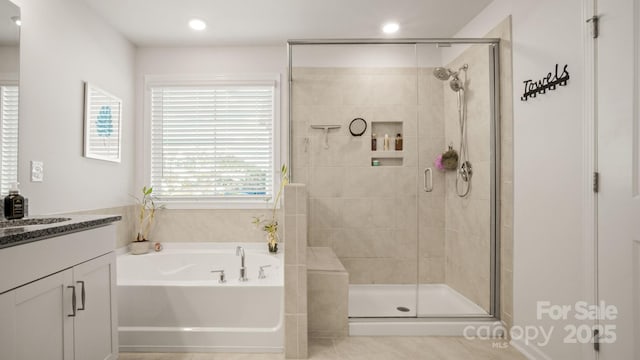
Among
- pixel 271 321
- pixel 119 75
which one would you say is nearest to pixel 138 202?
pixel 119 75

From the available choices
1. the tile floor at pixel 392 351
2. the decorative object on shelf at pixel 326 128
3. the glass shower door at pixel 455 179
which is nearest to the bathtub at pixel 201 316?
the tile floor at pixel 392 351

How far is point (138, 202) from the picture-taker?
319 cm

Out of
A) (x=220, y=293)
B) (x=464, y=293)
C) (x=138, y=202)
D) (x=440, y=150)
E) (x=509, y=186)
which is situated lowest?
(x=464, y=293)

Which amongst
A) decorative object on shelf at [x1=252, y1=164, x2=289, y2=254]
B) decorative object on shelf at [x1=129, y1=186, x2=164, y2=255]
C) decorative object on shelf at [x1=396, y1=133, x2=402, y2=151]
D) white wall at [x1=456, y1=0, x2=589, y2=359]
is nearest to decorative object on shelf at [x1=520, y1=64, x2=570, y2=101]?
white wall at [x1=456, y1=0, x2=589, y2=359]

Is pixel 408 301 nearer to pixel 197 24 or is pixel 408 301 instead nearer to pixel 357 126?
pixel 357 126

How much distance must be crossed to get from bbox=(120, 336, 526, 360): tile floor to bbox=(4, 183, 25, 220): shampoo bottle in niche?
3.53ft

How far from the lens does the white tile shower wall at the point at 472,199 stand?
2453 millimetres

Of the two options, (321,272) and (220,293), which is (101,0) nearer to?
(220,293)

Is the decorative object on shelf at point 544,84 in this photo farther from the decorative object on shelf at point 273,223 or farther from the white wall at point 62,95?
the white wall at point 62,95

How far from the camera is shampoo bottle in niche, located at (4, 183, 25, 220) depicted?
165 centimetres

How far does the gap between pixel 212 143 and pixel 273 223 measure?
1.03m

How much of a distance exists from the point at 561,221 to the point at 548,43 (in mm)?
1045

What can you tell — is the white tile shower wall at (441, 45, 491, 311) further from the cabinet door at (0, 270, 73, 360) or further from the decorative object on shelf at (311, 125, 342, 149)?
the cabinet door at (0, 270, 73, 360)

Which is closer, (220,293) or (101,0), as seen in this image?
(220,293)
